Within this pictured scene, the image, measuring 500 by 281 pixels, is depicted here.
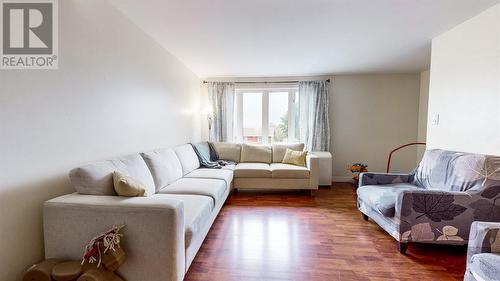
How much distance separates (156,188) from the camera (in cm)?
228

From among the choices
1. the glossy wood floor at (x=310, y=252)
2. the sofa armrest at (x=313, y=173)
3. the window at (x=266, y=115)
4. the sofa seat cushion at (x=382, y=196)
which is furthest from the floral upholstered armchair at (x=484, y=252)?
the window at (x=266, y=115)

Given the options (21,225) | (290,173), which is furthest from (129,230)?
(290,173)

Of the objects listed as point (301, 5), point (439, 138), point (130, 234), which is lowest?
point (130, 234)

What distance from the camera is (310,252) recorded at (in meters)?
2.03

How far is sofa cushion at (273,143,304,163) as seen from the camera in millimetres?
4258

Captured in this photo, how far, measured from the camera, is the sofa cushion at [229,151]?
4309mm

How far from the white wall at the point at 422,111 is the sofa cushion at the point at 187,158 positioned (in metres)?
4.22

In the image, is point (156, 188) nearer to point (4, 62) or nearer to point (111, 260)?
point (111, 260)

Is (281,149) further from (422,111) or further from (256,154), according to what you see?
(422,111)

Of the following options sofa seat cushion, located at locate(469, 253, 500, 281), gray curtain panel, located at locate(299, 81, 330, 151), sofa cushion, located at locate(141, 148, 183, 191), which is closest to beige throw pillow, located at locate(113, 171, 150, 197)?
sofa cushion, located at locate(141, 148, 183, 191)

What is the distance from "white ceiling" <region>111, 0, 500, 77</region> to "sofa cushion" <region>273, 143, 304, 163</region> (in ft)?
4.81

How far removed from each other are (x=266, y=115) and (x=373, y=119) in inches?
84.3

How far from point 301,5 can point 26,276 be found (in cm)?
267

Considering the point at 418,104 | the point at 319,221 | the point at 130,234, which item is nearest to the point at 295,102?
the point at 418,104
